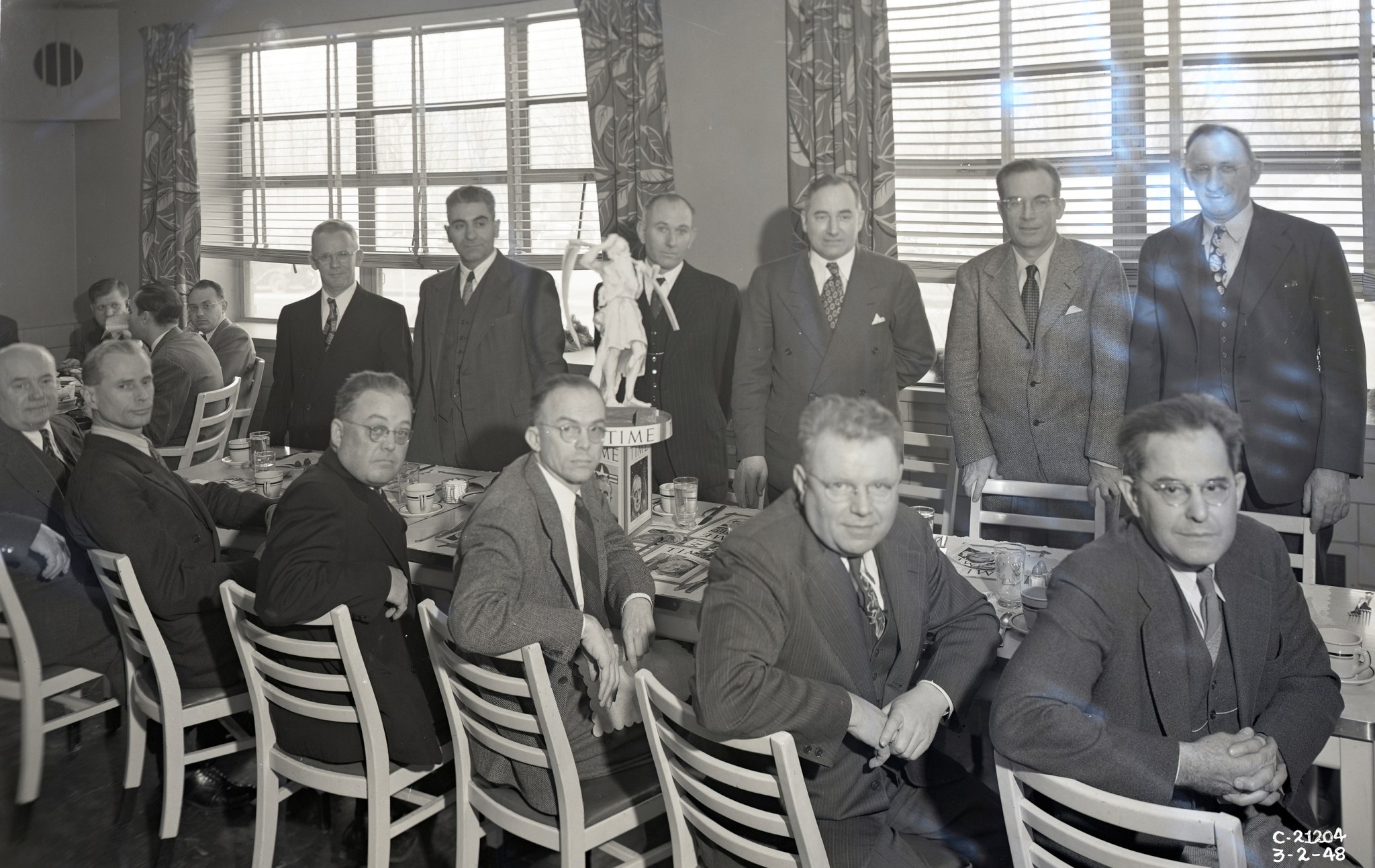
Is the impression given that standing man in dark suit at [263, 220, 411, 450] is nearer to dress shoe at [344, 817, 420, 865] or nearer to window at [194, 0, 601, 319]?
window at [194, 0, 601, 319]

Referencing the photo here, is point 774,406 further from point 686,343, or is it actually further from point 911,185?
point 911,185

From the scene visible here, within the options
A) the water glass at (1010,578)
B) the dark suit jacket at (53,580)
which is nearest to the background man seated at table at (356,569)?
the dark suit jacket at (53,580)

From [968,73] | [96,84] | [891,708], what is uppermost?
[968,73]

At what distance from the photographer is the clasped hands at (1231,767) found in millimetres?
1542

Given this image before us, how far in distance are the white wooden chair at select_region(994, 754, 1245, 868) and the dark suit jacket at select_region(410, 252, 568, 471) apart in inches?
109

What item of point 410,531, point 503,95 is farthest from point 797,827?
point 503,95

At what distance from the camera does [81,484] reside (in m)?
2.47

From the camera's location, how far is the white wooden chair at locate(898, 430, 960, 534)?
11.5ft

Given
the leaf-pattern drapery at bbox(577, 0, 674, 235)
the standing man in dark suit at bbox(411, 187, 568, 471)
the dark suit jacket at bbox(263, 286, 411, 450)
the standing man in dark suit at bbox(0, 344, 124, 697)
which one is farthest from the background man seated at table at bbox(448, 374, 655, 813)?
the leaf-pattern drapery at bbox(577, 0, 674, 235)

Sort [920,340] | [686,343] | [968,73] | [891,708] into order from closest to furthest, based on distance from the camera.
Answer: [891,708], [920,340], [686,343], [968,73]

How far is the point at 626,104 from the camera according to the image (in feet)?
15.9

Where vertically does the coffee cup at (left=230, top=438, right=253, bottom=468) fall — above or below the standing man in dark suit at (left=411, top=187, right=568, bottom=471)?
below

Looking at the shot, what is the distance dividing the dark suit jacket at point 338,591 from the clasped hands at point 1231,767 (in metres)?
1.51

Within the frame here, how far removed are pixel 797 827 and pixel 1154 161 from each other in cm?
330
